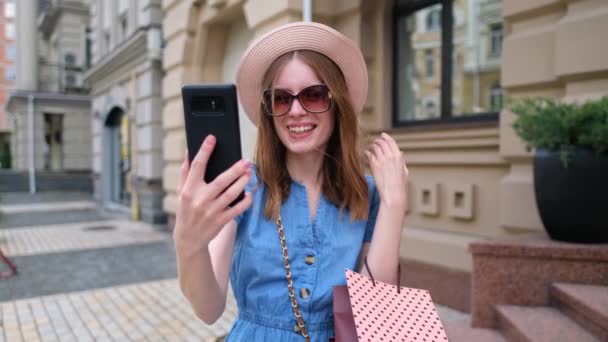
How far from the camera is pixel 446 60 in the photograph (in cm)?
516

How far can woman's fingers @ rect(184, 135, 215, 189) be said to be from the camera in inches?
38.8

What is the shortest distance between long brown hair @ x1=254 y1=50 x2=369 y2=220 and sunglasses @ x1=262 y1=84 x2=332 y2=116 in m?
0.03

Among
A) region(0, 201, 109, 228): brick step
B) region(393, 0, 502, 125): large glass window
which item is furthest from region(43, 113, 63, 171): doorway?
region(393, 0, 502, 125): large glass window

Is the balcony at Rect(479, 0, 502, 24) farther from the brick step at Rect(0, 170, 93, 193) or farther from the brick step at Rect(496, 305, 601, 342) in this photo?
the brick step at Rect(0, 170, 93, 193)

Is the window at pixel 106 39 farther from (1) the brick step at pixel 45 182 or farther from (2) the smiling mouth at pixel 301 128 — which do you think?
(2) the smiling mouth at pixel 301 128

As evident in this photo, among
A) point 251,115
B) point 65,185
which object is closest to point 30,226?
point 251,115

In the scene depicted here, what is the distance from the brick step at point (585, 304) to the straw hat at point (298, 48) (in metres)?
2.10

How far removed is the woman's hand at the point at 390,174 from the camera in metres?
1.29

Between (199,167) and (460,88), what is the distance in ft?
15.3

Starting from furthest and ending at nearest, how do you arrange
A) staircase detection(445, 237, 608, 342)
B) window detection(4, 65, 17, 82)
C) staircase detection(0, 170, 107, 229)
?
window detection(4, 65, 17, 82) → staircase detection(0, 170, 107, 229) → staircase detection(445, 237, 608, 342)

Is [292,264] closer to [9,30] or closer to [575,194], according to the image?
[575,194]

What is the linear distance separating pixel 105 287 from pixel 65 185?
2127cm

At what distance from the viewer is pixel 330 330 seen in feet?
4.26

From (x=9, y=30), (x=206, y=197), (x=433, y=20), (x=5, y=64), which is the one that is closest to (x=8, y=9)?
(x=9, y=30)
